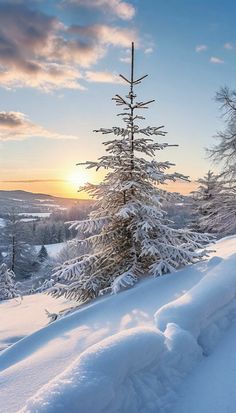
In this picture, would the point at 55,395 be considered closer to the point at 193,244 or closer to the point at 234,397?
the point at 234,397

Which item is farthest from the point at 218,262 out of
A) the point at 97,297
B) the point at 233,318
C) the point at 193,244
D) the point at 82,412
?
the point at 82,412

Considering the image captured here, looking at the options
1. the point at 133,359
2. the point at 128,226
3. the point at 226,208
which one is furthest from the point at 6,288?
the point at 133,359

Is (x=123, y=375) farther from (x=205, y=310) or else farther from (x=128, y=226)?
(x=128, y=226)

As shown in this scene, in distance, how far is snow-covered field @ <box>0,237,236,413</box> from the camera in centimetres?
259

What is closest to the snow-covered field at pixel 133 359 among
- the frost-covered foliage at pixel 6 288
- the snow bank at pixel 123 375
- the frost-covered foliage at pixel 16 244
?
the snow bank at pixel 123 375

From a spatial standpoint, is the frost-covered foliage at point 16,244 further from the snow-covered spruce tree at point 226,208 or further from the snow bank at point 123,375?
the snow bank at point 123,375

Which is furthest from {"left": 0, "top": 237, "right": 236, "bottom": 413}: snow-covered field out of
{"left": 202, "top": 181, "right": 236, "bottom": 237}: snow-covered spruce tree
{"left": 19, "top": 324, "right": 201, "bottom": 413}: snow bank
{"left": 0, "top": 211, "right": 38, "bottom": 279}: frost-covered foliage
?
{"left": 0, "top": 211, "right": 38, "bottom": 279}: frost-covered foliage

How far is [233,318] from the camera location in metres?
4.45

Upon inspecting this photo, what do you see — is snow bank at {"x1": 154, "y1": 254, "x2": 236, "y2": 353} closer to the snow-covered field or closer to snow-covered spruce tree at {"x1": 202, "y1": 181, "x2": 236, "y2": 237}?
the snow-covered field

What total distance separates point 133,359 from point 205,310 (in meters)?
1.48

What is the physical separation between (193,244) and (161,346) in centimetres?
392

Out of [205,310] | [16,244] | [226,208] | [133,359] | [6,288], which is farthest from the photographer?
Result: [16,244]

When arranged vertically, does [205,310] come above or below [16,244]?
above

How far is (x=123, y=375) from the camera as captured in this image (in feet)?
9.20
